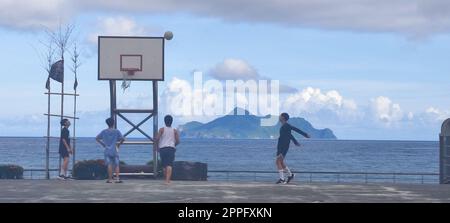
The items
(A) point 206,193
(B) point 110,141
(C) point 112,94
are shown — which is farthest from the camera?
(C) point 112,94

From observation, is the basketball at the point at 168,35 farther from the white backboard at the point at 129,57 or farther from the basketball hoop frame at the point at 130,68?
the basketball hoop frame at the point at 130,68

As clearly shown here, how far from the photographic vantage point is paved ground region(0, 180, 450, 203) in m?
15.8

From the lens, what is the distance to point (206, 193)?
17422 millimetres

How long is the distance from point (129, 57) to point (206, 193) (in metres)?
9.19

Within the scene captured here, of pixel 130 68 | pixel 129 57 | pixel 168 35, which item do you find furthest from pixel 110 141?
pixel 168 35

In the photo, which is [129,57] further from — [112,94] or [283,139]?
[283,139]

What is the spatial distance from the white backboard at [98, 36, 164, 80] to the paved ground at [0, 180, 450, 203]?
5.91 metres

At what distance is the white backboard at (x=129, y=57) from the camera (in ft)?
83.7

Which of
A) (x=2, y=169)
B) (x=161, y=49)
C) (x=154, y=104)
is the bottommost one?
(x=2, y=169)

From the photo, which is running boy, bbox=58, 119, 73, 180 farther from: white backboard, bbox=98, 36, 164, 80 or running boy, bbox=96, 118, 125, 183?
white backboard, bbox=98, 36, 164, 80
